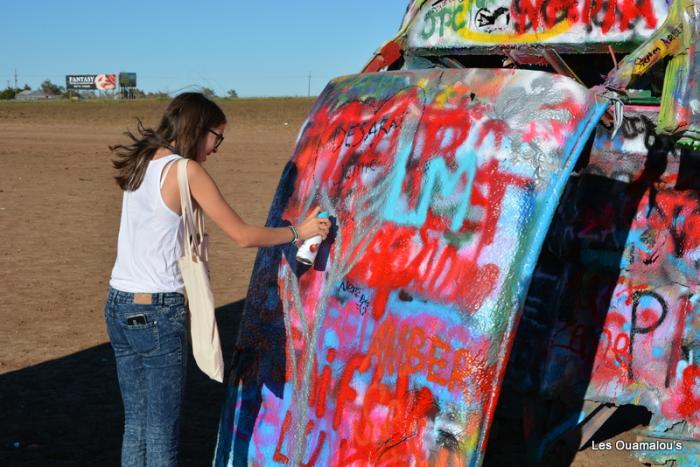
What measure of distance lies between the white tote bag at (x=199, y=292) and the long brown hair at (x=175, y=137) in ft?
0.84

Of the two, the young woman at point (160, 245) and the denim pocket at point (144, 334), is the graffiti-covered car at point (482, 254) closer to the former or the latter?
the young woman at point (160, 245)

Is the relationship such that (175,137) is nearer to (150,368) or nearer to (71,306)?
(150,368)

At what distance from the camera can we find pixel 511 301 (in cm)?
316

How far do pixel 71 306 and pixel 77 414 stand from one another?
9.39ft

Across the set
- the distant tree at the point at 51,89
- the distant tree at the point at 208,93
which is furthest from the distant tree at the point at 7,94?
the distant tree at the point at 208,93

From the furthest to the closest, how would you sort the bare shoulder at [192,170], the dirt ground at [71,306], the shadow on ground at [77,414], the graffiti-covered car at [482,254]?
the dirt ground at [71,306]
the shadow on ground at [77,414]
the bare shoulder at [192,170]
the graffiti-covered car at [482,254]

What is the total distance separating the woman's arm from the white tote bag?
107mm

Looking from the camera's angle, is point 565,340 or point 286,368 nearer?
point 286,368

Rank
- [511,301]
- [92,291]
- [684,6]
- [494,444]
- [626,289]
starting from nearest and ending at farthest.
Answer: [511,301]
[684,6]
[626,289]
[494,444]
[92,291]

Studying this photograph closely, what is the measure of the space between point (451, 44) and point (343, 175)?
3.65 ft

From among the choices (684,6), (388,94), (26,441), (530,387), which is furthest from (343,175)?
(26,441)

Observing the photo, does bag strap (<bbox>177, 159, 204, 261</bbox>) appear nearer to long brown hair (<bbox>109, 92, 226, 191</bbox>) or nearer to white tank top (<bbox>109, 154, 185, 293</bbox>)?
white tank top (<bbox>109, 154, 185, 293</bbox>)

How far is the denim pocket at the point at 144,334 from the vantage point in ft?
11.7

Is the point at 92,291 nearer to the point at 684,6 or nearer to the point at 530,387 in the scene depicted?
the point at 530,387
